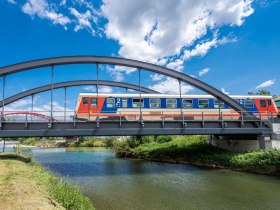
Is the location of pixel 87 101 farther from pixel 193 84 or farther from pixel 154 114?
pixel 193 84

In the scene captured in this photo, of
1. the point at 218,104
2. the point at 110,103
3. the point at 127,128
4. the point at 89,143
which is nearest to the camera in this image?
the point at 127,128

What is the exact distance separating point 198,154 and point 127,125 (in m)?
12.0

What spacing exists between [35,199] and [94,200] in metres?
5.32

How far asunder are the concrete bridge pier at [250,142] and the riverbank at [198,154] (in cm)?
111

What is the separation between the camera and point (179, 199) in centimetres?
1519

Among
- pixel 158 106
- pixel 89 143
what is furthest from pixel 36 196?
pixel 89 143

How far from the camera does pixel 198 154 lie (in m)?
31.9

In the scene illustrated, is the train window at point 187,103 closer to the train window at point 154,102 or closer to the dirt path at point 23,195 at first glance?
the train window at point 154,102

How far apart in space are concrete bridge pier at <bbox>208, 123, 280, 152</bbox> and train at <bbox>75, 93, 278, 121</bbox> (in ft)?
7.19

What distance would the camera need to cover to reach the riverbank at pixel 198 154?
74.0 feet

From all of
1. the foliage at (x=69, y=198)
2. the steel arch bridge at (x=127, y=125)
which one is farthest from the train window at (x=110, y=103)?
the foliage at (x=69, y=198)

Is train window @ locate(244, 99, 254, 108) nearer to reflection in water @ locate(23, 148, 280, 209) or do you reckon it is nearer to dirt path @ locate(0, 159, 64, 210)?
reflection in water @ locate(23, 148, 280, 209)

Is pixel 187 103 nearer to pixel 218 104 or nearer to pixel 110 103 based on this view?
pixel 218 104

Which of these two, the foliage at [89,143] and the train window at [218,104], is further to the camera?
the foliage at [89,143]
